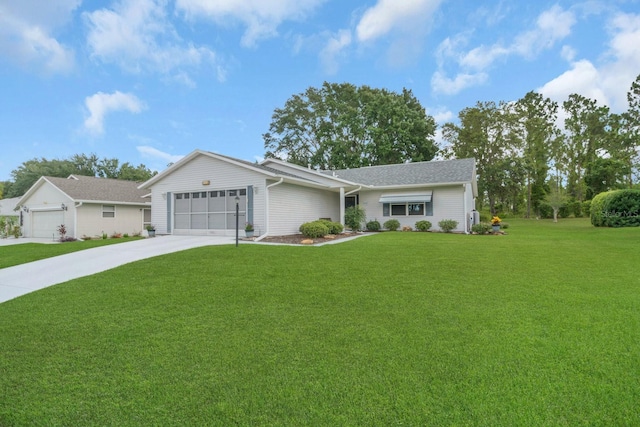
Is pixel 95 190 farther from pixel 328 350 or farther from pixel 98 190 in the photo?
pixel 328 350

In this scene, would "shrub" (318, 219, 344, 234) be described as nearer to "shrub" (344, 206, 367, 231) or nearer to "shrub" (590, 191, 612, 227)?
"shrub" (344, 206, 367, 231)

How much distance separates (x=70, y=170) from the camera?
40.8 m

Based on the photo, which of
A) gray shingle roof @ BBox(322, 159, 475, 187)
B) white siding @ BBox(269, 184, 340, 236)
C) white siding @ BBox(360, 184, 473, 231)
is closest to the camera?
white siding @ BBox(269, 184, 340, 236)

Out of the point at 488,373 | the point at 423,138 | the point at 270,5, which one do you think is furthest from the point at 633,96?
the point at 488,373

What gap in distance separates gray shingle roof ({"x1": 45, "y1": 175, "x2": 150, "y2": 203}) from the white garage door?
1643 millimetres

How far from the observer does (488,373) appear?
2871 mm

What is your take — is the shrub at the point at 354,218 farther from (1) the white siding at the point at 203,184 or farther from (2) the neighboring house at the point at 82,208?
(2) the neighboring house at the point at 82,208

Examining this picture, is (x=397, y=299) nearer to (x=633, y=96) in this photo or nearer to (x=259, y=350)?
(x=259, y=350)

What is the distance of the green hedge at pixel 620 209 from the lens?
1672cm

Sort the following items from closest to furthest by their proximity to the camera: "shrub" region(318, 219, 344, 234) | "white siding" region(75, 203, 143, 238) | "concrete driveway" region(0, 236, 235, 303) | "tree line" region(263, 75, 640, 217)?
"concrete driveway" region(0, 236, 235, 303), "shrub" region(318, 219, 344, 234), "white siding" region(75, 203, 143, 238), "tree line" region(263, 75, 640, 217)

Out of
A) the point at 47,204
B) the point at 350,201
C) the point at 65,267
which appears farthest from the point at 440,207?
the point at 47,204

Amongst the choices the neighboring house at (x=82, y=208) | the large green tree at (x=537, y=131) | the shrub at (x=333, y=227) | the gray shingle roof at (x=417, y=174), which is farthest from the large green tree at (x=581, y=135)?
the neighboring house at (x=82, y=208)

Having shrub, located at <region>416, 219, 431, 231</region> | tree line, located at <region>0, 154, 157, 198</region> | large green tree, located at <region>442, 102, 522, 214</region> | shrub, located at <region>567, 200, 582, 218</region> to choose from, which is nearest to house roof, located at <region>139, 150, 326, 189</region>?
shrub, located at <region>416, 219, 431, 231</region>

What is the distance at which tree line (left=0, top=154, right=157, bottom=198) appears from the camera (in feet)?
135
